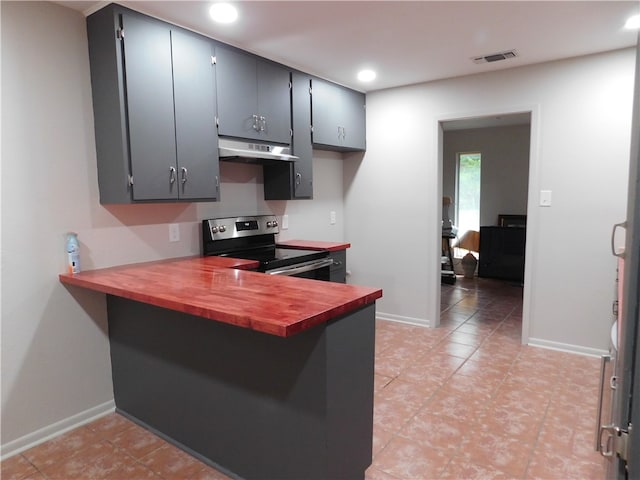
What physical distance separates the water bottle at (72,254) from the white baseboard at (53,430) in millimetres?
854

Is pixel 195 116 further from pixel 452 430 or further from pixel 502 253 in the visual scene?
pixel 502 253

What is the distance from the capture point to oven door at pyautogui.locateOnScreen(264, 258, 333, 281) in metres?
2.93

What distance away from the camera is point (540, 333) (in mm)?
3496

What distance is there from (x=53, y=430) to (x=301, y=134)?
102 inches

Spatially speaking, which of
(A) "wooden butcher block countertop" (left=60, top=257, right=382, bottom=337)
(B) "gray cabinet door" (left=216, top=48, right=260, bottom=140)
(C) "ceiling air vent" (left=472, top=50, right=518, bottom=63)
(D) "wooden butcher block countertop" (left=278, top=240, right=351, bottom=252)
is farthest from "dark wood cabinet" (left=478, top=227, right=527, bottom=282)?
(A) "wooden butcher block countertop" (left=60, top=257, right=382, bottom=337)

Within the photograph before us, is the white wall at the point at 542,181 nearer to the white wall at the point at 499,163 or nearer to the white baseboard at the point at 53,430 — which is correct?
the white wall at the point at 499,163

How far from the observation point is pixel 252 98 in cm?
294

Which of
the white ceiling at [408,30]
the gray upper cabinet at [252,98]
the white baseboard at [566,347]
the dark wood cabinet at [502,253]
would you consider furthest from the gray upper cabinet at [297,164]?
the dark wood cabinet at [502,253]

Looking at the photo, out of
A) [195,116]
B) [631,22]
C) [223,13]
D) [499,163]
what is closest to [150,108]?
[195,116]

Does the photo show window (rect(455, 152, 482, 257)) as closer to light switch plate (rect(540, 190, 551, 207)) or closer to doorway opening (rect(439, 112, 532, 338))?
doorway opening (rect(439, 112, 532, 338))

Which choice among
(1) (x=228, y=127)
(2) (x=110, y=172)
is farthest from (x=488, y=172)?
(2) (x=110, y=172)

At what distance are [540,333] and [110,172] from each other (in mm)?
3450

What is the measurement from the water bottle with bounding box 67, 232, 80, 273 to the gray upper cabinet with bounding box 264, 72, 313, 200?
1.60m

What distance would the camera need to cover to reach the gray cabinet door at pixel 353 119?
3.89m
